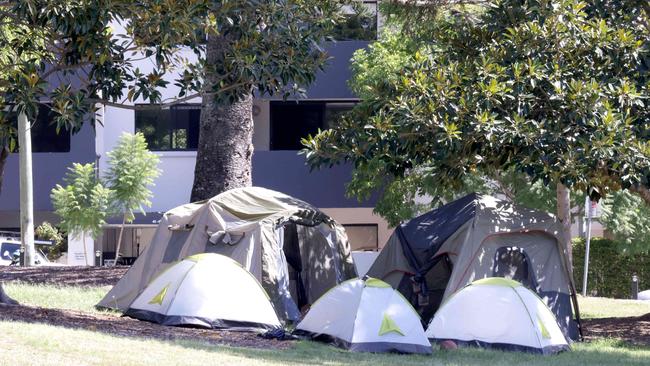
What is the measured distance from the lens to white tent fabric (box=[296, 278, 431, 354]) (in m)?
11.9

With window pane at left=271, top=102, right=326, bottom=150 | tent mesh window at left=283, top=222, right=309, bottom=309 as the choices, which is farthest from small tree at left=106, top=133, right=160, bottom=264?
tent mesh window at left=283, top=222, right=309, bottom=309

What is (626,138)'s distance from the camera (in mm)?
12617

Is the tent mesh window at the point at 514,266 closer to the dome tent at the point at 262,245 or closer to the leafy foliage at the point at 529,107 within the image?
the leafy foliage at the point at 529,107

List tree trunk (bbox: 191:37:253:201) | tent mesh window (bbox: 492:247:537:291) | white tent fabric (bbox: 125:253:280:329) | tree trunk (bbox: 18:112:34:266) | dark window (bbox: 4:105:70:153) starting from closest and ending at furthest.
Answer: white tent fabric (bbox: 125:253:280:329) → tent mesh window (bbox: 492:247:537:291) → tree trunk (bbox: 191:37:253:201) → tree trunk (bbox: 18:112:34:266) → dark window (bbox: 4:105:70:153)

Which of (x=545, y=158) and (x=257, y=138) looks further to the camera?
(x=257, y=138)

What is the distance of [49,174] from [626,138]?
20308mm

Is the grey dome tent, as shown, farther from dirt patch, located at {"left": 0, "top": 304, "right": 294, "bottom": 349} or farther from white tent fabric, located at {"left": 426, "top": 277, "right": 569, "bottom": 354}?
dirt patch, located at {"left": 0, "top": 304, "right": 294, "bottom": 349}

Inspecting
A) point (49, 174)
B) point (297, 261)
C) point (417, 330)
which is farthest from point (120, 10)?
point (49, 174)

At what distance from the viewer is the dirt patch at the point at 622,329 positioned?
14.6 metres

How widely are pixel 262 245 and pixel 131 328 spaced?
254 cm

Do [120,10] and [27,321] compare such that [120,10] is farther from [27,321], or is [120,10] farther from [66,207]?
[66,207]

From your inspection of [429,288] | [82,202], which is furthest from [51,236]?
[429,288]

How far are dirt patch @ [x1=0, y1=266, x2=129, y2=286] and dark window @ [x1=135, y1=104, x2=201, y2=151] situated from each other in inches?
334

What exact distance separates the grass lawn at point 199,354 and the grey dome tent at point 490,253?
925mm
